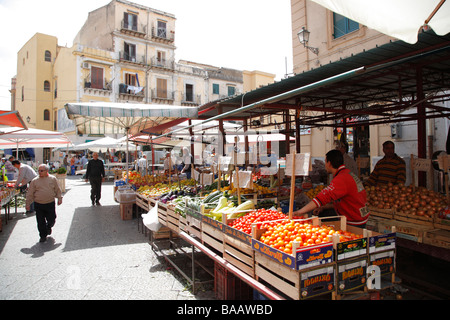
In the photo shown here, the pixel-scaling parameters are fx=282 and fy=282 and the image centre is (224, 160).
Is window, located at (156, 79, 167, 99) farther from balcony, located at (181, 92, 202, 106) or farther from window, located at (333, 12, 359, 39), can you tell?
window, located at (333, 12, 359, 39)

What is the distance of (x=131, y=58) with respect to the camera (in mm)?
30078

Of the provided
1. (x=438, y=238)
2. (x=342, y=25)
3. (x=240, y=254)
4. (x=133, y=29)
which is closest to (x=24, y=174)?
(x=240, y=254)

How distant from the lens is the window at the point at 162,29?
105ft

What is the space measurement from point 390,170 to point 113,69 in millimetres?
29270

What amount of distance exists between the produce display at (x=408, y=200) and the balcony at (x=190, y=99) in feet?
101

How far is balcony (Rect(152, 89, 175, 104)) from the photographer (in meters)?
31.5

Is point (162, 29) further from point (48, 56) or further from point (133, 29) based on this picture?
point (48, 56)

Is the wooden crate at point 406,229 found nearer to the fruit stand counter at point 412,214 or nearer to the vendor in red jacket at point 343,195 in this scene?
the fruit stand counter at point 412,214

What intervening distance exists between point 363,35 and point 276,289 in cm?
1066

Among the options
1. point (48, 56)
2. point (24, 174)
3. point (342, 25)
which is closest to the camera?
point (24, 174)

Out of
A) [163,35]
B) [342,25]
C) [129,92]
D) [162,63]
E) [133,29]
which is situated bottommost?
[342,25]

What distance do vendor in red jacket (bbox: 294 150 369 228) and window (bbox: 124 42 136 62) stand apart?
30756 mm

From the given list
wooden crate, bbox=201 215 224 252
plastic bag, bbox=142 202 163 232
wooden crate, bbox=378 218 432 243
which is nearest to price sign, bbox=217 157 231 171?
wooden crate, bbox=201 215 224 252
